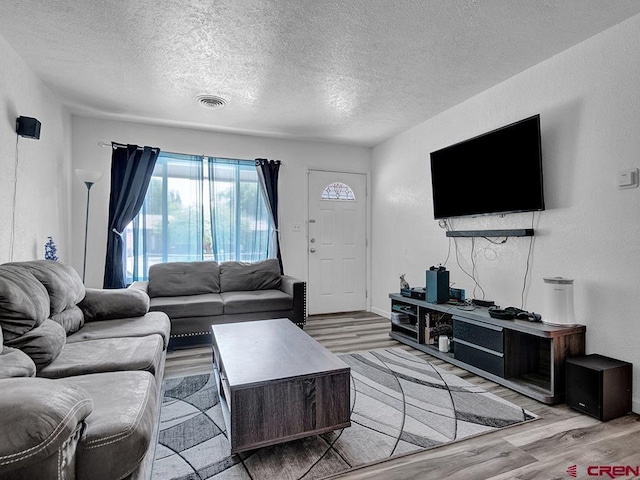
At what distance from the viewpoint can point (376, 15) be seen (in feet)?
7.22

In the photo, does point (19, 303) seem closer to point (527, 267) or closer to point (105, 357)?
point (105, 357)

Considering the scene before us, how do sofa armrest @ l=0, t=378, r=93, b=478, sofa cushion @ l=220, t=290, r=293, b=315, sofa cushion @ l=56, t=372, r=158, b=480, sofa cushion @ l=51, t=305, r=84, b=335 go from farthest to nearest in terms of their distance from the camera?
1. sofa cushion @ l=220, t=290, r=293, b=315
2. sofa cushion @ l=51, t=305, r=84, b=335
3. sofa cushion @ l=56, t=372, r=158, b=480
4. sofa armrest @ l=0, t=378, r=93, b=478

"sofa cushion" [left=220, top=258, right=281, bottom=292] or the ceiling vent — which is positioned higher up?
the ceiling vent

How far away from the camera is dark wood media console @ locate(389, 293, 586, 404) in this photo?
7.79 ft

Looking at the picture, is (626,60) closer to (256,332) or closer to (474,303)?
(474,303)

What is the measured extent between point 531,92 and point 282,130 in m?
2.78

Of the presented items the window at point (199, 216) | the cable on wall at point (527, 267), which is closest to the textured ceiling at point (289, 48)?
the window at point (199, 216)

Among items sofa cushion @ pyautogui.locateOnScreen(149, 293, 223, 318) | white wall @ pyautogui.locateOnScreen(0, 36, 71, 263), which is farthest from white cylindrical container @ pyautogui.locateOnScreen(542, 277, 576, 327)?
white wall @ pyautogui.locateOnScreen(0, 36, 71, 263)

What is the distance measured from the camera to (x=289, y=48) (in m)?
2.57

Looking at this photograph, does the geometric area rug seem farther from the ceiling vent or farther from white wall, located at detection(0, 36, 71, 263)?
the ceiling vent

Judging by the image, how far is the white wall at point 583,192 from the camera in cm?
227

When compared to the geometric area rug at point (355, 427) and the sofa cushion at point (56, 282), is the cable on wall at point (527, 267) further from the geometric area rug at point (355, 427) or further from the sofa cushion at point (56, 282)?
the sofa cushion at point (56, 282)

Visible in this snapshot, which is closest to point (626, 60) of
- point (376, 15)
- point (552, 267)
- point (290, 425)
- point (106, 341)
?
point (552, 267)

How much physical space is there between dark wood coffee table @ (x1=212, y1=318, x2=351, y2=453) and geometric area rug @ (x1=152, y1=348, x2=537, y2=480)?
0.39 feet
